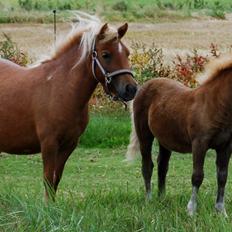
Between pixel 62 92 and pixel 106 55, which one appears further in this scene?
pixel 62 92

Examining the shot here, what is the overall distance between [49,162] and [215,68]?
1720 millimetres

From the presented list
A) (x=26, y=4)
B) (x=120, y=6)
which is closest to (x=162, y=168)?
(x=26, y=4)

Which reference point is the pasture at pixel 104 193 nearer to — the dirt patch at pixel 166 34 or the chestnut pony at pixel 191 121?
the chestnut pony at pixel 191 121

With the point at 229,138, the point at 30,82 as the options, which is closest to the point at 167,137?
the point at 229,138

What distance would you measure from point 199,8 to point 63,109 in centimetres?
3605

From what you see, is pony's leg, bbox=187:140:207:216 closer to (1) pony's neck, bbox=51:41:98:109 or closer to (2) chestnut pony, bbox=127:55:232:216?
(2) chestnut pony, bbox=127:55:232:216

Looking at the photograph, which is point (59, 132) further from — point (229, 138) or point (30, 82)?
point (229, 138)

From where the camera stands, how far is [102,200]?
7008mm

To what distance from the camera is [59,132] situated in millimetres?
6684

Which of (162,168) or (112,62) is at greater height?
(112,62)

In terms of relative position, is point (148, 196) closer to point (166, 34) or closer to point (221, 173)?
point (221, 173)

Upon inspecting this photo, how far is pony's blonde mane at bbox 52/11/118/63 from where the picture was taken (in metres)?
6.70

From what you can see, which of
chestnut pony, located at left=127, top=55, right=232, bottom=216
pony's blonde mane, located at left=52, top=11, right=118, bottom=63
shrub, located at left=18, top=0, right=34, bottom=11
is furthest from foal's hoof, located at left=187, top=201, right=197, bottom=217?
shrub, located at left=18, top=0, right=34, bottom=11

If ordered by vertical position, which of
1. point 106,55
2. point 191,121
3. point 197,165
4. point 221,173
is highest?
point 106,55
